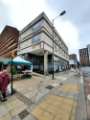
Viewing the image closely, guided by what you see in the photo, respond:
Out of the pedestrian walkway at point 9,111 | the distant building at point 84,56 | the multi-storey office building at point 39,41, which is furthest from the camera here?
the distant building at point 84,56

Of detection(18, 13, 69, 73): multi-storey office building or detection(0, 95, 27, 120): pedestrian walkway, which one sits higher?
detection(18, 13, 69, 73): multi-storey office building

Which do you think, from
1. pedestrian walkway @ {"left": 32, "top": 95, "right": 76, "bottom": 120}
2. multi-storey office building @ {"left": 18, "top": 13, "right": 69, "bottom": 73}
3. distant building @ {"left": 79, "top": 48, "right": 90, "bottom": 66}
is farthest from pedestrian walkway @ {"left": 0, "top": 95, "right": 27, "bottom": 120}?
distant building @ {"left": 79, "top": 48, "right": 90, "bottom": 66}

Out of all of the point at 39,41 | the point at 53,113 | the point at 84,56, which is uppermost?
the point at 84,56

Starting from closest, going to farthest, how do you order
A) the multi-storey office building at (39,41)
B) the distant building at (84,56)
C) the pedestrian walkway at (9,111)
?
the pedestrian walkway at (9,111) < the multi-storey office building at (39,41) < the distant building at (84,56)

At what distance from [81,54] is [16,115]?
4760 inches

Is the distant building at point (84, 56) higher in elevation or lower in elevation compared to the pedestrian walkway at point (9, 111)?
higher

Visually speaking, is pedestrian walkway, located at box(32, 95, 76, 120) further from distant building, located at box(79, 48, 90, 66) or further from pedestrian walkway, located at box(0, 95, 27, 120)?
distant building, located at box(79, 48, 90, 66)

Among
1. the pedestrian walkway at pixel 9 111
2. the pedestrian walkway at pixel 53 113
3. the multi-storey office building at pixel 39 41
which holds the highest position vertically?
the multi-storey office building at pixel 39 41

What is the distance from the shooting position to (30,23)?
65.7 ft

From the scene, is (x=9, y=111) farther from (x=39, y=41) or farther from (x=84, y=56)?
(x=84, y=56)

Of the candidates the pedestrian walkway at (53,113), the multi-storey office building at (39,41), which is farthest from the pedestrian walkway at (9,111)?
the multi-storey office building at (39,41)

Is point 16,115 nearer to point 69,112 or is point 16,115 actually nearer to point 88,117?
point 69,112

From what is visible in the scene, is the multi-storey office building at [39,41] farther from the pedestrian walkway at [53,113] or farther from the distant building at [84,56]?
the distant building at [84,56]

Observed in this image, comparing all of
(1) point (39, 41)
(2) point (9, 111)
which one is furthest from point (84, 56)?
(2) point (9, 111)
